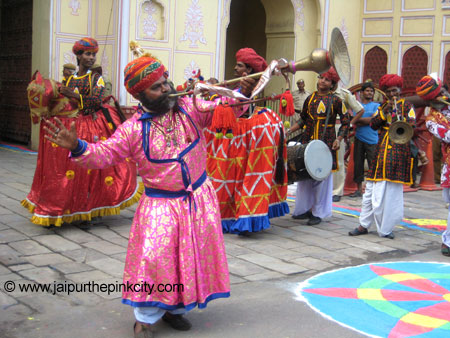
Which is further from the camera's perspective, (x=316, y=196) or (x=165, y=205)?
(x=316, y=196)

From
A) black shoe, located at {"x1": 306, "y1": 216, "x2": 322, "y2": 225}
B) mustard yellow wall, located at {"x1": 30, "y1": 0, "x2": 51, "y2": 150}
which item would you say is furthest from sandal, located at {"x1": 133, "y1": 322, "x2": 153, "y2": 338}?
mustard yellow wall, located at {"x1": 30, "y1": 0, "x2": 51, "y2": 150}

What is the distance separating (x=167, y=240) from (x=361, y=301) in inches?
68.3

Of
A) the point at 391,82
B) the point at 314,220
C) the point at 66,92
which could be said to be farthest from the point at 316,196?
the point at 66,92

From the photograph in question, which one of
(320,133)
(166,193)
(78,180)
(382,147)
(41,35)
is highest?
(41,35)

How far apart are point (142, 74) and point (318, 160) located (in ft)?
11.8

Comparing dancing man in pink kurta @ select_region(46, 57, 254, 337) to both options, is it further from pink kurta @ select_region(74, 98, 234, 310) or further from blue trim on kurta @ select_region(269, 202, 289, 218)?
blue trim on kurta @ select_region(269, 202, 289, 218)

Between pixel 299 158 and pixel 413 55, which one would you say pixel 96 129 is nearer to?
pixel 299 158

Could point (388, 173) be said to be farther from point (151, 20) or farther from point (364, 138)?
point (151, 20)

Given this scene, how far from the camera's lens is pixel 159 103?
145 inches

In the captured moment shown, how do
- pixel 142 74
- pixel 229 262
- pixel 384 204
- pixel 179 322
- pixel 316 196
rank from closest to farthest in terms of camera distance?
pixel 142 74 → pixel 179 322 → pixel 229 262 → pixel 384 204 → pixel 316 196

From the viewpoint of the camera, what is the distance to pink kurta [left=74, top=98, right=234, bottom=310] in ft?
11.8

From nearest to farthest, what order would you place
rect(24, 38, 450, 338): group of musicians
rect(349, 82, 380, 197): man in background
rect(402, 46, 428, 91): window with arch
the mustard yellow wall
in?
rect(24, 38, 450, 338): group of musicians < rect(349, 82, 380, 197): man in background < the mustard yellow wall < rect(402, 46, 428, 91): window with arch

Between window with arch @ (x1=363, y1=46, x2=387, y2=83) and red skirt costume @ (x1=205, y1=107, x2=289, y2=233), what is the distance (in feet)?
25.6

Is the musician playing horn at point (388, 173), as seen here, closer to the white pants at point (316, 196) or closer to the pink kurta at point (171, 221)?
the white pants at point (316, 196)
